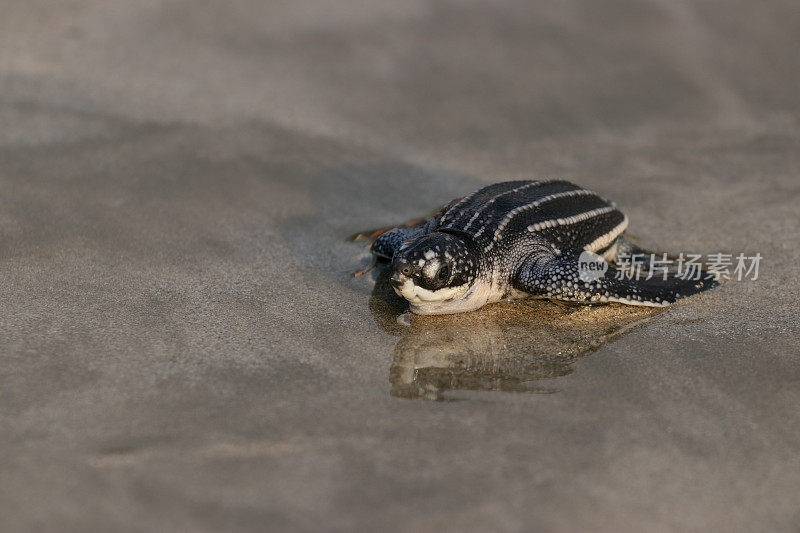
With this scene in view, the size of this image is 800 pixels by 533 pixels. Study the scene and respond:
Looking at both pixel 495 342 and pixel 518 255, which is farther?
pixel 518 255

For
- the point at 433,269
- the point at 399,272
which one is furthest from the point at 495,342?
the point at 399,272

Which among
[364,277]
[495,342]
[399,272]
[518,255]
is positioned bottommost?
[495,342]

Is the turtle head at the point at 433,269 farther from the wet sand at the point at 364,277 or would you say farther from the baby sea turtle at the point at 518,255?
the wet sand at the point at 364,277

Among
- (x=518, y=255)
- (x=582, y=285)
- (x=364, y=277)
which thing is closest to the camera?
(x=582, y=285)

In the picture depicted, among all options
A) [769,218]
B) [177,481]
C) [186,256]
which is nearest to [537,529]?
[177,481]

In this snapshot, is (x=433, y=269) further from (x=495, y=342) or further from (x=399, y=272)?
(x=495, y=342)

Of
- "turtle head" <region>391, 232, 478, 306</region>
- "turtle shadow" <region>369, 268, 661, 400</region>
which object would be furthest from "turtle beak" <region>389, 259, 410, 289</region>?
"turtle shadow" <region>369, 268, 661, 400</region>
